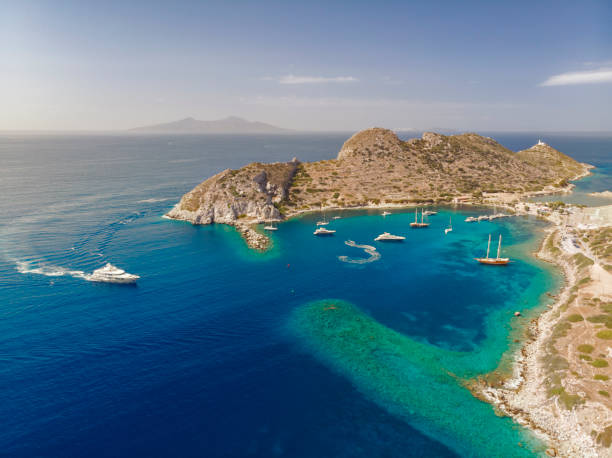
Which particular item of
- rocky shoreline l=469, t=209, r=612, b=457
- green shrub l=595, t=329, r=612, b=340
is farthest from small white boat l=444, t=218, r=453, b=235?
green shrub l=595, t=329, r=612, b=340

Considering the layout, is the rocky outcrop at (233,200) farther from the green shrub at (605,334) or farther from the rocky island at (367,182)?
the green shrub at (605,334)

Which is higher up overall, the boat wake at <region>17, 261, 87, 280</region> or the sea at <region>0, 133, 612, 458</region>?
the boat wake at <region>17, 261, 87, 280</region>

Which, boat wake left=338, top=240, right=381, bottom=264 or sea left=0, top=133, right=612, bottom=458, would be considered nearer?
sea left=0, top=133, right=612, bottom=458

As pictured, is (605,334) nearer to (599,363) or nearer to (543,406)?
(599,363)

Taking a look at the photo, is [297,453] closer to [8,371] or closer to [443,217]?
[8,371]

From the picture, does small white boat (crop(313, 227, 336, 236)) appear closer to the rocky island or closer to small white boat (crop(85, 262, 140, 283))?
the rocky island

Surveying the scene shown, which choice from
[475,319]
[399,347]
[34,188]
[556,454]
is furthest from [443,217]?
[34,188]

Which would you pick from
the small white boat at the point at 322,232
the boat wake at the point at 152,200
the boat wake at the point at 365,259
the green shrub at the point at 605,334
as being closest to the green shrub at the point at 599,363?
the green shrub at the point at 605,334
